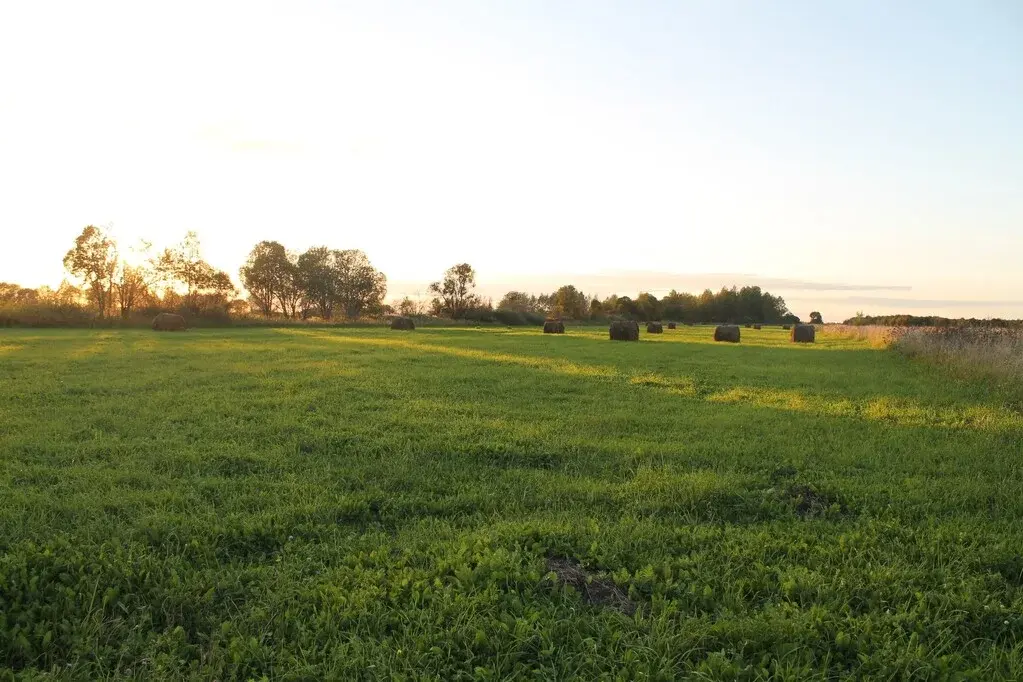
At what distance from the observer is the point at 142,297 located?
5950 centimetres

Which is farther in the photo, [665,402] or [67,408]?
[665,402]

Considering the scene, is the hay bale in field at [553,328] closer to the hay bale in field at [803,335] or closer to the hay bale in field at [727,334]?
the hay bale in field at [727,334]

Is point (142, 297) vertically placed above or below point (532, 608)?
above

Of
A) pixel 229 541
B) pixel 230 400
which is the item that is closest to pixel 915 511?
pixel 229 541

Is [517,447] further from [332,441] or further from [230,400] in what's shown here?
[230,400]

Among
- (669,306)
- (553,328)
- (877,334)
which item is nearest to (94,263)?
(553,328)

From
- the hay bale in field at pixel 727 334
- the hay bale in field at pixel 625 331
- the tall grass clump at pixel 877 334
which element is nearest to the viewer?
the tall grass clump at pixel 877 334

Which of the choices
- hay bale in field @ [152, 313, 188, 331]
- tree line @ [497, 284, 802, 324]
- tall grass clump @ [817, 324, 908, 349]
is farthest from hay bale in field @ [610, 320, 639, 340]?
tree line @ [497, 284, 802, 324]

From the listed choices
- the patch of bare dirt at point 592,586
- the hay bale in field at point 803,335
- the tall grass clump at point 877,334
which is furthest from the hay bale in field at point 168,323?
the patch of bare dirt at point 592,586

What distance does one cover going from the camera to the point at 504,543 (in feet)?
15.3

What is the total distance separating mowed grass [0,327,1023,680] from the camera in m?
3.47

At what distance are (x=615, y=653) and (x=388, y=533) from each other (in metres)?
2.31

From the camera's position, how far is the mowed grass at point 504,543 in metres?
3.47

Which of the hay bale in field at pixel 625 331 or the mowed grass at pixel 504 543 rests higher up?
the hay bale in field at pixel 625 331
